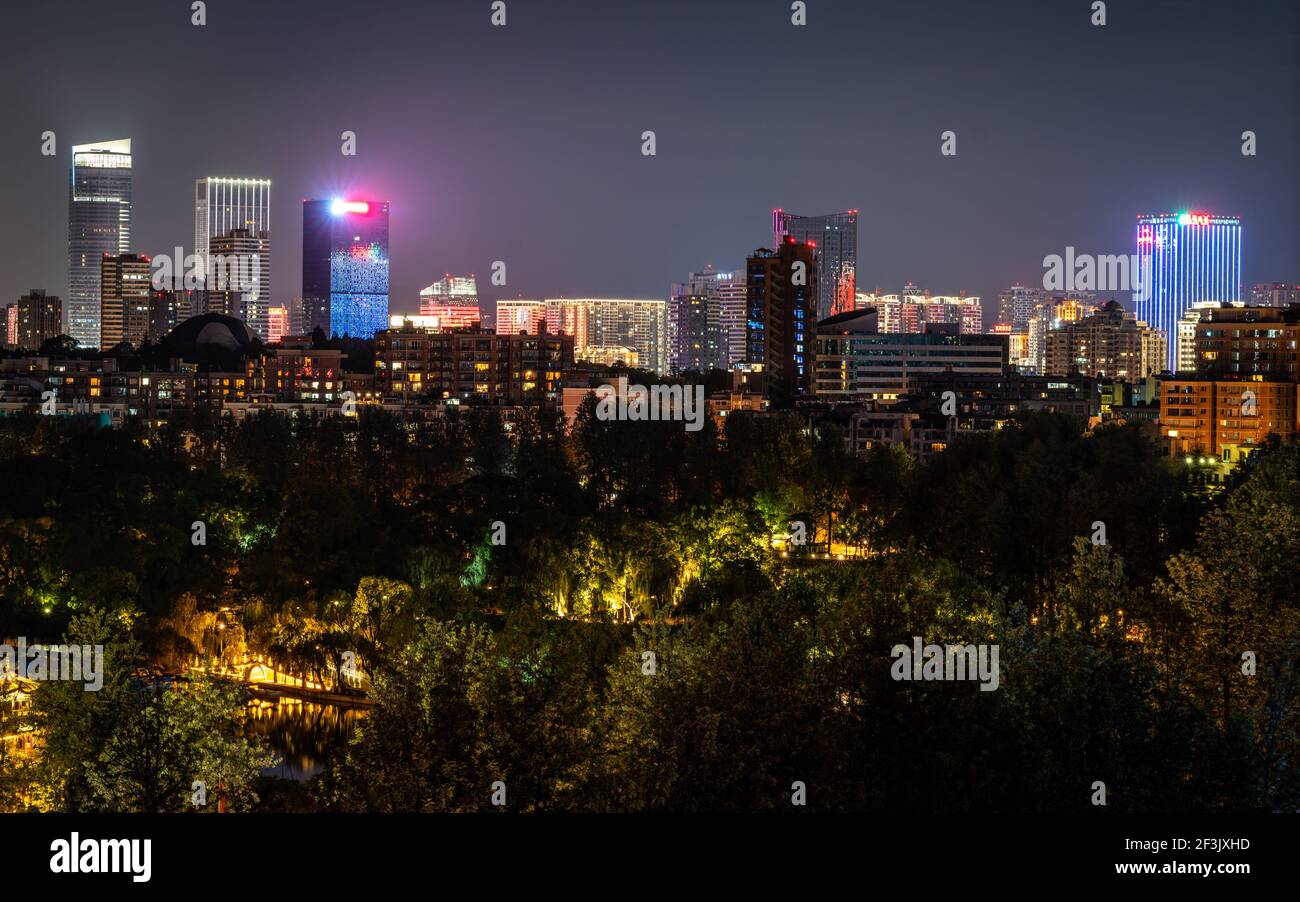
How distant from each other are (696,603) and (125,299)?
68.5m

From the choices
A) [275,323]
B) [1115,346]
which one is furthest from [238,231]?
[1115,346]

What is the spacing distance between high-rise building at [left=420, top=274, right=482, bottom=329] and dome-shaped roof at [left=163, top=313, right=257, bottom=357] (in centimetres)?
871

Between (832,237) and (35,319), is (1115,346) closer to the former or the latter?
(832,237)

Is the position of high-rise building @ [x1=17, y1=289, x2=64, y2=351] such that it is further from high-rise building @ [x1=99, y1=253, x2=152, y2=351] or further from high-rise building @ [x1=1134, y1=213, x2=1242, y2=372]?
high-rise building @ [x1=1134, y1=213, x2=1242, y2=372]

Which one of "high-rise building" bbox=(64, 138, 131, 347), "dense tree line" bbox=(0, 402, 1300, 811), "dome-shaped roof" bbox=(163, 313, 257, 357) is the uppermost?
"high-rise building" bbox=(64, 138, 131, 347)

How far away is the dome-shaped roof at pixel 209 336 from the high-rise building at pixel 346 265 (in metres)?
14.7

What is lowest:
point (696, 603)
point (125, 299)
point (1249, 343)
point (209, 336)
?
point (696, 603)

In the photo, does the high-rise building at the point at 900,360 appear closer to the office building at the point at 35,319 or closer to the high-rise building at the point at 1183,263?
the high-rise building at the point at 1183,263

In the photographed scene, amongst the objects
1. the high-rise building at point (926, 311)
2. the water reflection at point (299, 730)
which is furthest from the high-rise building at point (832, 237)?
the water reflection at point (299, 730)

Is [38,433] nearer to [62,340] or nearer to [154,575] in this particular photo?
[154,575]

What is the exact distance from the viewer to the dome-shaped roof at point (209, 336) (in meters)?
58.1

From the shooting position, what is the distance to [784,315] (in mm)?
55906

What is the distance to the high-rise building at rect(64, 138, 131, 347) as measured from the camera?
82.1 meters

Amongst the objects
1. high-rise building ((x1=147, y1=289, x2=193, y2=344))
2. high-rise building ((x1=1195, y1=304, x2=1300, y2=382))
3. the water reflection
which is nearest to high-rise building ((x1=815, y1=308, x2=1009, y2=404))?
high-rise building ((x1=1195, y1=304, x2=1300, y2=382))
